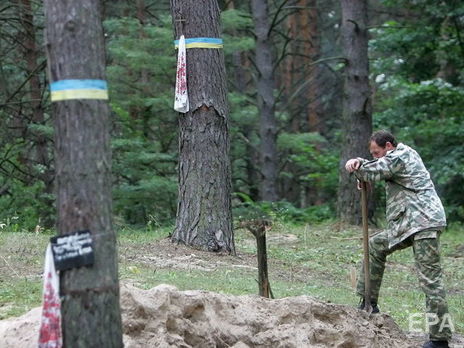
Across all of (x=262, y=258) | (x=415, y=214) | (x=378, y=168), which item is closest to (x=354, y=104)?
(x=378, y=168)

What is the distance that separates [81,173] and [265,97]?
15.4m

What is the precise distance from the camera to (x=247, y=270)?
918 centimetres

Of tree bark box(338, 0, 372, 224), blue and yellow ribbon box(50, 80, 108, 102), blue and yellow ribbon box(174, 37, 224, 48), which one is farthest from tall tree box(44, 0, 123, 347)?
tree bark box(338, 0, 372, 224)

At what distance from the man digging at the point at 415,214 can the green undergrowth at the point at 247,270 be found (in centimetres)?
79

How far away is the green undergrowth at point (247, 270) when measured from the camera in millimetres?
7605

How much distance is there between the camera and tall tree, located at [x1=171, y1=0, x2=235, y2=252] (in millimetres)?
9867

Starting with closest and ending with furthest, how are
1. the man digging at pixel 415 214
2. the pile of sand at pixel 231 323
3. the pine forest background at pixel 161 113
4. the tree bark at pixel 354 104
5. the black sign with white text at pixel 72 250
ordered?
the black sign with white text at pixel 72 250, the pile of sand at pixel 231 323, the man digging at pixel 415 214, the tree bark at pixel 354 104, the pine forest background at pixel 161 113

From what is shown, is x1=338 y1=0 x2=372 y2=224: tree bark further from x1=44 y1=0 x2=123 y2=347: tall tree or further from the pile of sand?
x1=44 y1=0 x2=123 y2=347: tall tree

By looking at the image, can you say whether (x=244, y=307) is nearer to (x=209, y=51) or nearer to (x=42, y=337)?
(x=42, y=337)

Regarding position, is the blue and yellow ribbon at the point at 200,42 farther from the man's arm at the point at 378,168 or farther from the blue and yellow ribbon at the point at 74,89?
the blue and yellow ribbon at the point at 74,89

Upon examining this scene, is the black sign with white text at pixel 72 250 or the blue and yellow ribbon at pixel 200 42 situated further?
the blue and yellow ribbon at pixel 200 42

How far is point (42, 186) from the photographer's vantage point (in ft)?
53.4

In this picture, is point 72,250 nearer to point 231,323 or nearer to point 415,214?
point 231,323

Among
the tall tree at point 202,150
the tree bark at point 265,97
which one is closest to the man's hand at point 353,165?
the tall tree at point 202,150
